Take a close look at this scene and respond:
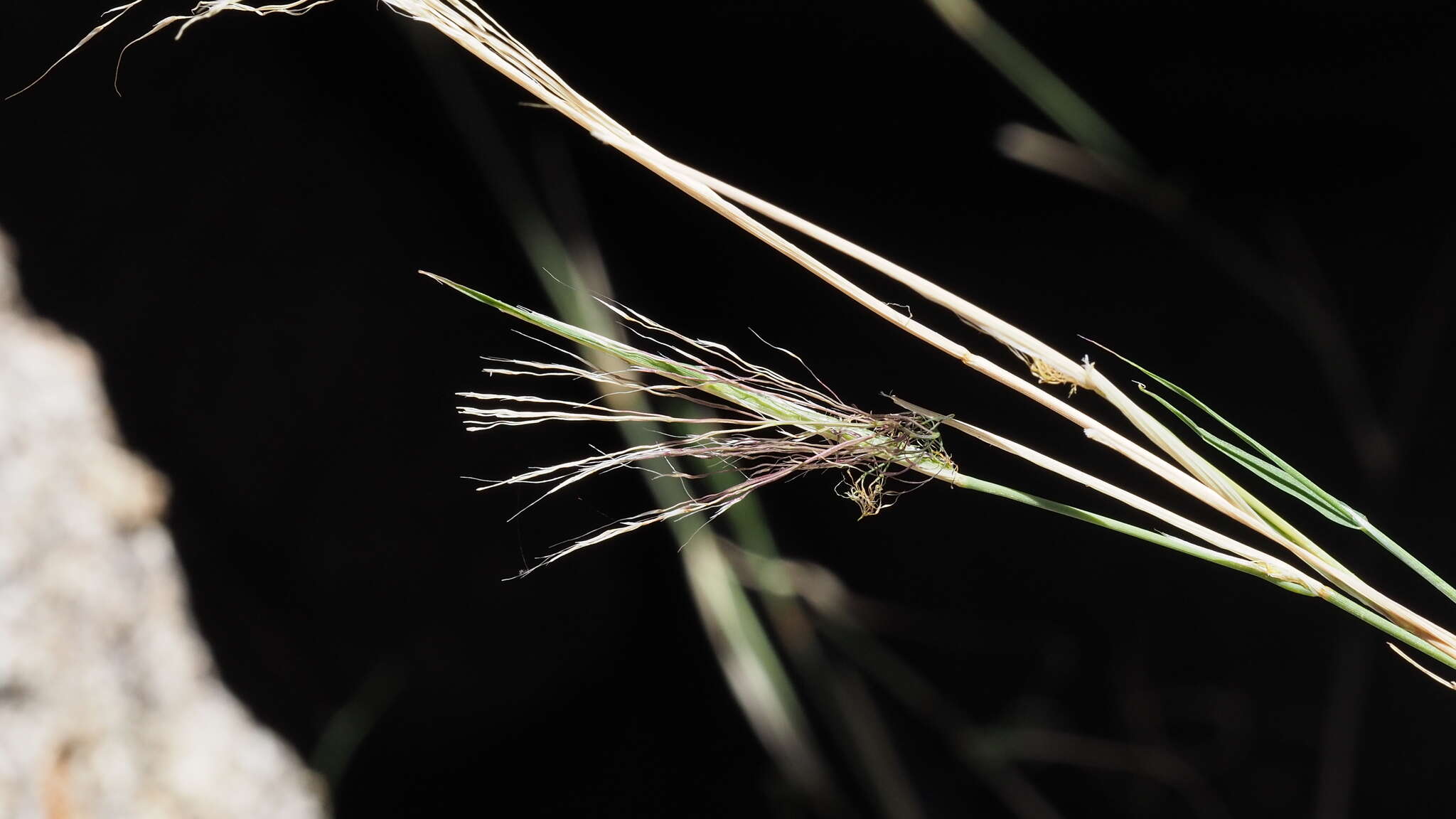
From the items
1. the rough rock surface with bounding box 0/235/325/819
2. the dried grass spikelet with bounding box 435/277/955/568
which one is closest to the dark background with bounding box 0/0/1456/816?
the rough rock surface with bounding box 0/235/325/819

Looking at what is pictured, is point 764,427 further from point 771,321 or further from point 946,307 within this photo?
point 771,321

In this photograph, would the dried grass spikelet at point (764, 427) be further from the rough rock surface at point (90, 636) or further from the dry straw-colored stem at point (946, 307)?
the rough rock surface at point (90, 636)

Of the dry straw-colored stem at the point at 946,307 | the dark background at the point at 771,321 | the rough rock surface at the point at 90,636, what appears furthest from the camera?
the dark background at the point at 771,321

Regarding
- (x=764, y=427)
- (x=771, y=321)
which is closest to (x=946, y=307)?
(x=764, y=427)

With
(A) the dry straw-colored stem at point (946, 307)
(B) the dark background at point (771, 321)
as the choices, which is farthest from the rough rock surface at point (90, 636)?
(A) the dry straw-colored stem at point (946, 307)

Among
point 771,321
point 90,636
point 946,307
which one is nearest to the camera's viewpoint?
point 946,307

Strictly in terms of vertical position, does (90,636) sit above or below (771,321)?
below

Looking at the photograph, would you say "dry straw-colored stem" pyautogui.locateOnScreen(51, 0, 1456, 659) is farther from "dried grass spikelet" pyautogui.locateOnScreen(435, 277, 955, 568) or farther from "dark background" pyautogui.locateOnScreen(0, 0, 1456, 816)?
"dark background" pyautogui.locateOnScreen(0, 0, 1456, 816)
